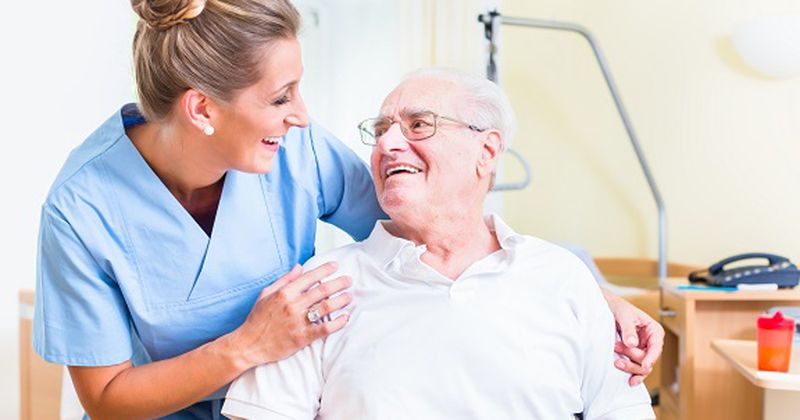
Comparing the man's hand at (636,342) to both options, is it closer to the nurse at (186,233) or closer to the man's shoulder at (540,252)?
the nurse at (186,233)

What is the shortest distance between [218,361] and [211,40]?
0.48 metres

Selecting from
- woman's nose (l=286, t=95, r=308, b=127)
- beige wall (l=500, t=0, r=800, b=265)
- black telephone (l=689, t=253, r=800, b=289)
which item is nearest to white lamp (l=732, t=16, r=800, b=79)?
beige wall (l=500, t=0, r=800, b=265)

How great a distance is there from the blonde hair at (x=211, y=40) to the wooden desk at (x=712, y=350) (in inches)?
65.0

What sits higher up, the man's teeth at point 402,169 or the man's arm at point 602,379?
the man's teeth at point 402,169

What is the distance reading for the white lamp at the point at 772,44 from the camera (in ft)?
10.7

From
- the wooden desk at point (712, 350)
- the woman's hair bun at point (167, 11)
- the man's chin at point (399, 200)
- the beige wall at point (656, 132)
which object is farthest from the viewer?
the beige wall at point (656, 132)

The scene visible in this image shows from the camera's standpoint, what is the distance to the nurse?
1.37 m

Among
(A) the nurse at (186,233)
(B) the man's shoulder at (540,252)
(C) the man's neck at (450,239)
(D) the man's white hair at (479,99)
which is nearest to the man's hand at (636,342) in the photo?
(A) the nurse at (186,233)

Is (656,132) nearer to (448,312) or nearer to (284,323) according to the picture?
(448,312)

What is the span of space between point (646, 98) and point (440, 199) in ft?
7.72

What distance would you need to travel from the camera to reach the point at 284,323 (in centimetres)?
138

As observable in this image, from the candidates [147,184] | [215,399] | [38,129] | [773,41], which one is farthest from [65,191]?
[773,41]

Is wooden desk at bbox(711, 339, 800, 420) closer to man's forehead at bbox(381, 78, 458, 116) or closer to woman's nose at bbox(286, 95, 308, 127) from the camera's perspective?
man's forehead at bbox(381, 78, 458, 116)

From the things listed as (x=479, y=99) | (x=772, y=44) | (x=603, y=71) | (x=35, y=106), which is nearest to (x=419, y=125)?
(x=479, y=99)
